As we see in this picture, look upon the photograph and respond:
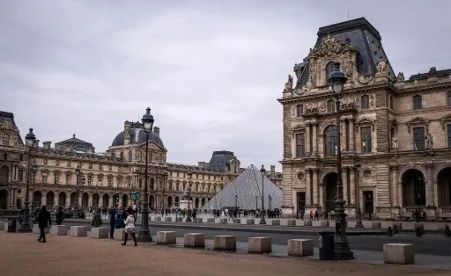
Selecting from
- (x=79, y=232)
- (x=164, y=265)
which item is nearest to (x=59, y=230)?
(x=79, y=232)

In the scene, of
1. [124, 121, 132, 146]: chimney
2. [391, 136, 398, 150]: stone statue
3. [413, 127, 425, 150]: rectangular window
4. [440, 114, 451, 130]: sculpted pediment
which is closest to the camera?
[440, 114, 451, 130]: sculpted pediment

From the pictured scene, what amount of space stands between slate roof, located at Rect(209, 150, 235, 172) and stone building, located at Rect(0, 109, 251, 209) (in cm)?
144

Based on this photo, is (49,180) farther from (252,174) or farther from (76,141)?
(252,174)

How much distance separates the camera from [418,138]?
162 feet

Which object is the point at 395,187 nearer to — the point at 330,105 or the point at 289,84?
the point at 330,105

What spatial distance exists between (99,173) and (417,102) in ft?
245

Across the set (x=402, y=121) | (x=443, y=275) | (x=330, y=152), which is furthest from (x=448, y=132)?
(x=443, y=275)

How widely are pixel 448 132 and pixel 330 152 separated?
1158 cm

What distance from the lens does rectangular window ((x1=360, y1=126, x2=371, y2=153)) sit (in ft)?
163

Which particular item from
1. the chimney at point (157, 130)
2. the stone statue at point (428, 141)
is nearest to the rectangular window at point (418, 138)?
the stone statue at point (428, 141)

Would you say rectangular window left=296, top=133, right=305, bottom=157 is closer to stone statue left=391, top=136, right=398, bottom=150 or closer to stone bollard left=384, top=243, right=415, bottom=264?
stone statue left=391, top=136, right=398, bottom=150

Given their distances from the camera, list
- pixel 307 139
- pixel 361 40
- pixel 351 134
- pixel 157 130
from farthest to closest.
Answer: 1. pixel 157 130
2. pixel 361 40
3. pixel 307 139
4. pixel 351 134

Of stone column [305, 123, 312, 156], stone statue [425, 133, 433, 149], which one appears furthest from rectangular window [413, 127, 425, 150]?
stone column [305, 123, 312, 156]

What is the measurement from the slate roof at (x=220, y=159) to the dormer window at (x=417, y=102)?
97.3 m
